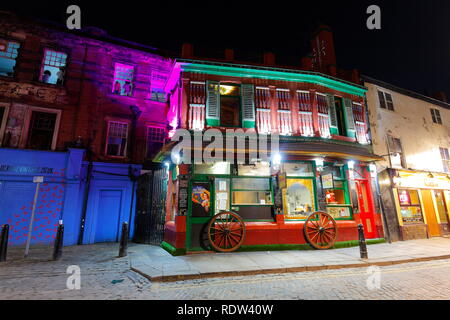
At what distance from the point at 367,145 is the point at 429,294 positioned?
30.2 ft

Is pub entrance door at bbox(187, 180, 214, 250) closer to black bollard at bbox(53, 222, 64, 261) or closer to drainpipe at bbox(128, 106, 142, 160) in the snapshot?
black bollard at bbox(53, 222, 64, 261)

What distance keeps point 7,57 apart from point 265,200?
15.4m

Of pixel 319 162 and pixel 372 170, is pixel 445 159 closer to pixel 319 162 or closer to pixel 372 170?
pixel 372 170

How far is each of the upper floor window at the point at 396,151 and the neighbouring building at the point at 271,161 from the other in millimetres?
2136

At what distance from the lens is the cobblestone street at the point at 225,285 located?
4.63 metres

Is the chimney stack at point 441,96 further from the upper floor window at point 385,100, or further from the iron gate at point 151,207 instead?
the iron gate at point 151,207

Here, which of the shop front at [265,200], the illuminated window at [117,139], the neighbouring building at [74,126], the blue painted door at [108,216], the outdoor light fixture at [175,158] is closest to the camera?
the shop front at [265,200]

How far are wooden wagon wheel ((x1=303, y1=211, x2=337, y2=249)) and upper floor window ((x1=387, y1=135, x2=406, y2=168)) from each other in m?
6.73

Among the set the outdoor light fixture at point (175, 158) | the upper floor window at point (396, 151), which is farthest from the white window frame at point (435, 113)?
the outdoor light fixture at point (175, 158)

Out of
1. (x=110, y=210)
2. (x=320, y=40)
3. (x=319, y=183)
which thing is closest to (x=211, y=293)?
(x=319, y=183)

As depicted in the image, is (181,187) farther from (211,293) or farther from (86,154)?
(86,154)

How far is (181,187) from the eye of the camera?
344 inches

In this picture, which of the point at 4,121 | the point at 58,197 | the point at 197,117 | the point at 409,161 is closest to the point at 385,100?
the point at 409,161

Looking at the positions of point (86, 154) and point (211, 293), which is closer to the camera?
point (211, 293)
